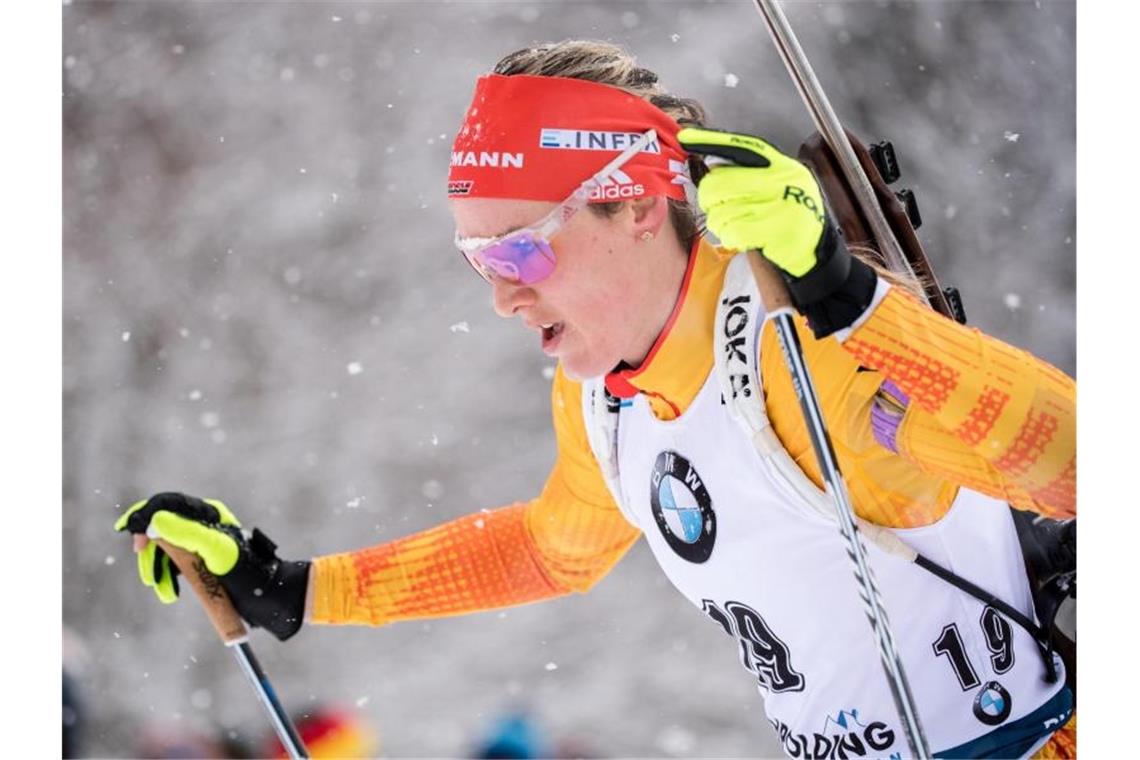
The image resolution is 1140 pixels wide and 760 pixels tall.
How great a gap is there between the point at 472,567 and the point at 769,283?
2.54 ft

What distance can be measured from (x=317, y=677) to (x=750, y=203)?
125 cm

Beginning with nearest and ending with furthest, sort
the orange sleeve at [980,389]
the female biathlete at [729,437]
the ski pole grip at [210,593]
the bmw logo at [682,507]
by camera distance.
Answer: the orange sleeve at [980,389]
the female biathlete at [729,437]
the bmw logo at [682,507]
the ski pole grip at [210,593]

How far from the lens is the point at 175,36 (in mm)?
2055

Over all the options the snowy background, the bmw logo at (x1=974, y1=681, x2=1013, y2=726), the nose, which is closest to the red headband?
the nose

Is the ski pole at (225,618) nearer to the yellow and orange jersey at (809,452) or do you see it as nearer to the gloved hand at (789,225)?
the yellow and orange jersey at (809,452)

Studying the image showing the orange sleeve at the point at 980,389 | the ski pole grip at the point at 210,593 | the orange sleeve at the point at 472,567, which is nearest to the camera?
the orange sleeve at the point at 980,389

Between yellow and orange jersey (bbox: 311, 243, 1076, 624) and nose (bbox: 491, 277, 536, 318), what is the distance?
16 cm

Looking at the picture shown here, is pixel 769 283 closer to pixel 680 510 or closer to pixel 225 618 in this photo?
pixel 680 510

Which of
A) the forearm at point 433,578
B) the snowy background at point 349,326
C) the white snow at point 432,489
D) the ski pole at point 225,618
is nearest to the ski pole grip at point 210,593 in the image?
the ski pole at point 225,618

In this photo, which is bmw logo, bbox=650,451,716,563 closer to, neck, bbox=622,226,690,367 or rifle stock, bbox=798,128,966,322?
neck, bbox=622,226,690,367

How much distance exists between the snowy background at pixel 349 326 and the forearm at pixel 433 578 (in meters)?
0.22

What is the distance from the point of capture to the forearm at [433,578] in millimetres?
1937

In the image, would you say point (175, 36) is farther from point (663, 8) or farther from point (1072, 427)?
point (1072, 427)
